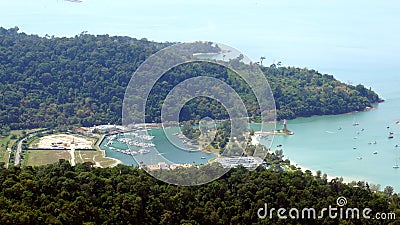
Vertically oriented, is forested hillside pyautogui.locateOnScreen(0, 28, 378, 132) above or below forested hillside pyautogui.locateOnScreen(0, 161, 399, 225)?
above

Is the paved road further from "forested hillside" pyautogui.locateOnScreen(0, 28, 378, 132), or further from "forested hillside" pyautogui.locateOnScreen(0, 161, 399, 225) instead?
"forested hillside" pyautogui.locateOnScreen(0, 161, 399, 225)
